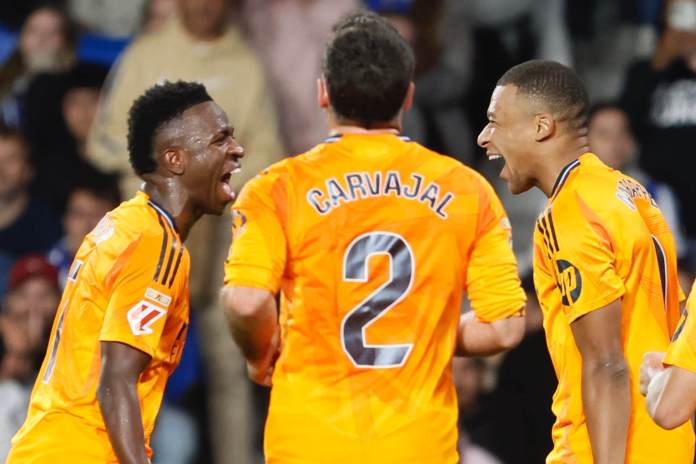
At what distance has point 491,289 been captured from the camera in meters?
4.24

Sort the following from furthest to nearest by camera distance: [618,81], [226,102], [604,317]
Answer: [618,81] < [226,102] < [604,317]

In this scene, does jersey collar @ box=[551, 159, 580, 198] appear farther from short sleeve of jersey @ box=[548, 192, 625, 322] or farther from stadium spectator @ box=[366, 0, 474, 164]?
stadium spectator @ box=[366, 0, 474, 164]

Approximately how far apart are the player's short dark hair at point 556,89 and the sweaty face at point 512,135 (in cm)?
5

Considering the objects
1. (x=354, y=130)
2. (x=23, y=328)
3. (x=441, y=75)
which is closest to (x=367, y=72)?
(x=354, y=130)

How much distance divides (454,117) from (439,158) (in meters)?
4.09

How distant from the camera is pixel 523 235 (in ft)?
27.1

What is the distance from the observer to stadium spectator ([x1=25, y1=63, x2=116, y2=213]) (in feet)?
27.7

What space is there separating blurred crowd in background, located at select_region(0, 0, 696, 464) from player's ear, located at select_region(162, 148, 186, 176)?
3463 mm

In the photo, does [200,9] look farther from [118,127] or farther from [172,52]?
[118,127]

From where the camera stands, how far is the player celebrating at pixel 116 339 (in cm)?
391

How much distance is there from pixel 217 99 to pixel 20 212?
1559 millimetres

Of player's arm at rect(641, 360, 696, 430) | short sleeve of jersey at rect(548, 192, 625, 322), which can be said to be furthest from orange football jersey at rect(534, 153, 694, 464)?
player's arm at rect(641, 360, 696, 430)

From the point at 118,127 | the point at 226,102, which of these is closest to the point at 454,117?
the point at 226,102

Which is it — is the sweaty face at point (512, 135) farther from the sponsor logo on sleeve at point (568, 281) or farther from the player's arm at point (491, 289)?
the sponsor logo on sleeve at point (568, 281)
